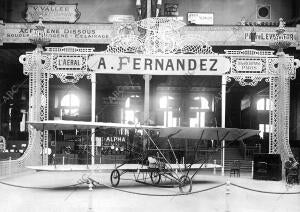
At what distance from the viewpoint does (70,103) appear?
109 feet

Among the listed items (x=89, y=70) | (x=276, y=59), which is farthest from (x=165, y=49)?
(x=276, y=59)

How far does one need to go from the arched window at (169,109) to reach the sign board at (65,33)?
33.0 feet

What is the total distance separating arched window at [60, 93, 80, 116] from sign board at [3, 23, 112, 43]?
31.9 feet

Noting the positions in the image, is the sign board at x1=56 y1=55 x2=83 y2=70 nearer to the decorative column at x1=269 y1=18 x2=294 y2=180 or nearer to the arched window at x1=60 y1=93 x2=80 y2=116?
the decorative column at x1=269 y1=18 x2=294 y2=180

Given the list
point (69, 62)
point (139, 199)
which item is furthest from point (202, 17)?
point (139, 199)

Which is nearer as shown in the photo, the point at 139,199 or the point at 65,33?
the point at 139,199

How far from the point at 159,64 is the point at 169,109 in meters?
13.4

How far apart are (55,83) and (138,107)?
20.7 ft

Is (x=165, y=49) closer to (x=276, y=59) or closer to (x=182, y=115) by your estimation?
(x=276, y=59)

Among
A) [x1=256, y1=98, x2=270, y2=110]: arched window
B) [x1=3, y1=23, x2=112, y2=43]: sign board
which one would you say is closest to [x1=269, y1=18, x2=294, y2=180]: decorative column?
[x1=3, y1=23, x2=112, y2=43]: sign board

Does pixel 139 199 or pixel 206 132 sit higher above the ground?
pixel 206 132

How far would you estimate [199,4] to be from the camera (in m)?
31.1

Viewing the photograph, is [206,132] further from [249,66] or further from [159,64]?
[249,66]

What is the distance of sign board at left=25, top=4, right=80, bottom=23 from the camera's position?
98.8 ft
